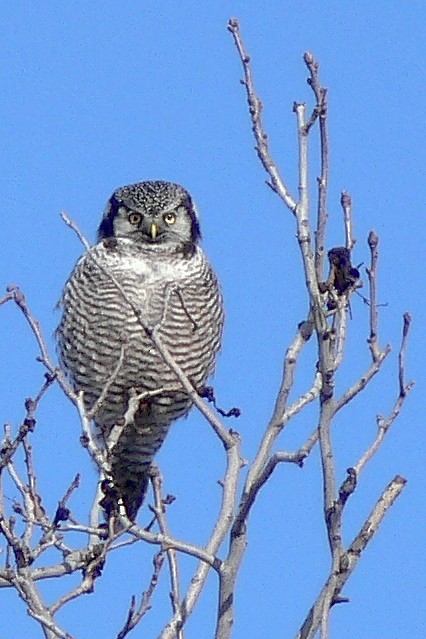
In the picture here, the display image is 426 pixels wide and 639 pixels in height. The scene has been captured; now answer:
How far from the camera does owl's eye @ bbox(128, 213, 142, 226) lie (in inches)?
398

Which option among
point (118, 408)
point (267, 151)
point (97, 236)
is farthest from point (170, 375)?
point (267, 151)

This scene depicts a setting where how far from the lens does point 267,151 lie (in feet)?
17.6

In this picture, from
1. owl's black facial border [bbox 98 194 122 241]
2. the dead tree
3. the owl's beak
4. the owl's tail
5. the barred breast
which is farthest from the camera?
the owl's tail

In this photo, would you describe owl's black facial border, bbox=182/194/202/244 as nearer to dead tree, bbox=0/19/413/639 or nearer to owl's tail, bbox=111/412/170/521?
owl's tail, bbox=111/412/170/521

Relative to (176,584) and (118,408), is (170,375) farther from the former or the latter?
(176,584)

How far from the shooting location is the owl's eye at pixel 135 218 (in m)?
10.1

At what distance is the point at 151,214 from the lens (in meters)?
10.1

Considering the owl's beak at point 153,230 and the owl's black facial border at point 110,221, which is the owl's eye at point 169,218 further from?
the owl's black facial border at point 110,221

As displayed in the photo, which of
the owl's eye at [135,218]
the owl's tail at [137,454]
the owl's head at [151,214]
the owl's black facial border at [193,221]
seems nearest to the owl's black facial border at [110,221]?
the owl's head at [151,214]

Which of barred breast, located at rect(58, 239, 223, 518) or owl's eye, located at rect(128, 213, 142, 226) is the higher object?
owl's eye, located at rect(128, 213, 142, 226)

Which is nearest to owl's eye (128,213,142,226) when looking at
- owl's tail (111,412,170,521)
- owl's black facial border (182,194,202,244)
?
owl's black facial border (182,194,202,244)

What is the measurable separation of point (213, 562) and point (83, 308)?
5.17 metres

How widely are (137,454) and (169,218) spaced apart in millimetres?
1805

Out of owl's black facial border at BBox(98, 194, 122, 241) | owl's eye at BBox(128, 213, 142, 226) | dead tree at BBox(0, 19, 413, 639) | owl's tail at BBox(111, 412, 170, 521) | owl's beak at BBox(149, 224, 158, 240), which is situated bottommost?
dead tree at BBox(0, 19, 413, 639)
